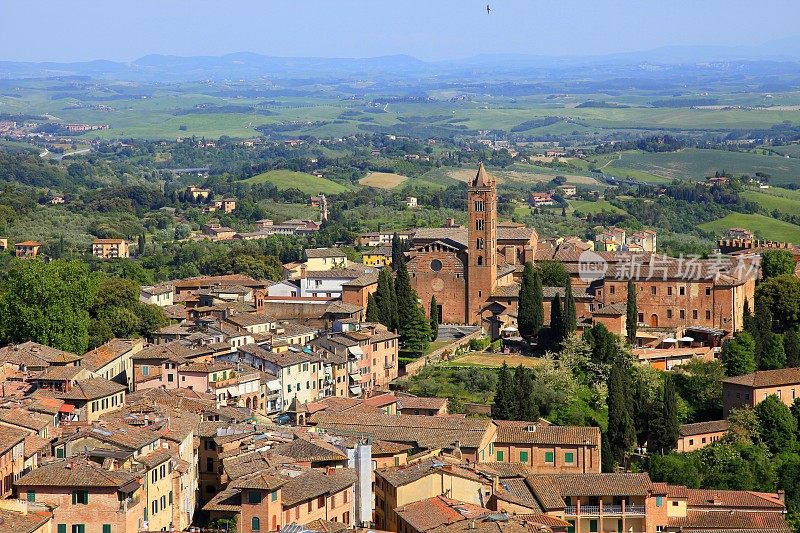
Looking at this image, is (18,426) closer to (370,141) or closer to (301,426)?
(301,426)

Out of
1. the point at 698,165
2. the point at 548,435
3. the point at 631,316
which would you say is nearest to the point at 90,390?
the point at 548,435

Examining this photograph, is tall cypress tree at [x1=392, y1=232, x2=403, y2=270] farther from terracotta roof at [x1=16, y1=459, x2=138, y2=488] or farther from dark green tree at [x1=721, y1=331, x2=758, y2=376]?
terracotta roof at [x1=16, y1=459, x2=138, y2=488]

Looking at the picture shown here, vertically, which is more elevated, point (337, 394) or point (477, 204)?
point (477, 204)

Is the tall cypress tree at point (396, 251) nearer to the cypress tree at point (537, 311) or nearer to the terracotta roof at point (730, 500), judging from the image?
the cypress tree at point (537, 311)

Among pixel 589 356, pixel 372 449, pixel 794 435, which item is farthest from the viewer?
pixel 589 356

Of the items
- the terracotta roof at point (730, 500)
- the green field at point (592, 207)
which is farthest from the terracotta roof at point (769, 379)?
the green field at point (592, 207)

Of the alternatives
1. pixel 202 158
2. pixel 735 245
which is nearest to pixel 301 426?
pixel 735 245

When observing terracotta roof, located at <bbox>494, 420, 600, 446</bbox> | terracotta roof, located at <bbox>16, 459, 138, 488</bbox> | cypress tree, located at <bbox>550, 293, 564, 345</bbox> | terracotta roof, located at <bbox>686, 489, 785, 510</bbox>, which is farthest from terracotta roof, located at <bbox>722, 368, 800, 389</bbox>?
terracotta roof, located at <bbox>16, 459, 138, 488</bbox>
